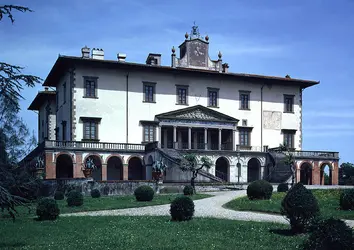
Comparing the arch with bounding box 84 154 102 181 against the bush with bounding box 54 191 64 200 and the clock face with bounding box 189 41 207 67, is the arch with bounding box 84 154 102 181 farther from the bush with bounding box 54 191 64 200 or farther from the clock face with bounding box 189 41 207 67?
the clock face with bounding box 189 41 207 67

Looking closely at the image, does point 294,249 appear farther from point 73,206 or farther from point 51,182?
point 51,182

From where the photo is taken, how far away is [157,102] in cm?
5006

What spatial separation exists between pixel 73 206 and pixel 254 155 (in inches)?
1037

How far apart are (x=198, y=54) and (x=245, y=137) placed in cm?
952

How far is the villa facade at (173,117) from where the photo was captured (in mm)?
46969

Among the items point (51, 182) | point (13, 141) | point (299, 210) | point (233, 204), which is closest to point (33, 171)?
point (51, 182)

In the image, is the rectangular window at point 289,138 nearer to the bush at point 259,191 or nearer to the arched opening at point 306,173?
the arched opening at point 306,173

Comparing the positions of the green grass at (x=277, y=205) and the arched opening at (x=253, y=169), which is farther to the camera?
the arched opening at (x=253, y=169)

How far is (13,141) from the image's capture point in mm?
50844

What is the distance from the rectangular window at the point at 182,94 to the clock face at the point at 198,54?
3.16m

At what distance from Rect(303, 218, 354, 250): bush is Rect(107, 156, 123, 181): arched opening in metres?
36.6

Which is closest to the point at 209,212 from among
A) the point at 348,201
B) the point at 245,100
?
the point at 348,201

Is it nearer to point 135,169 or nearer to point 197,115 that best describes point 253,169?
point 197,115

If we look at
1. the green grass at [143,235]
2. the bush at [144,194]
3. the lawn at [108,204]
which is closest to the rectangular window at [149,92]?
the lawn at [108,204]
